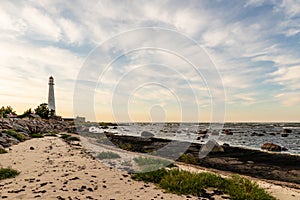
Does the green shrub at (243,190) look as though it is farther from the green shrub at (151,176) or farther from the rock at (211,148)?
the rock at (211,148)

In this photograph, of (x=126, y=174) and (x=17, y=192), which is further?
(x=126, y=174)

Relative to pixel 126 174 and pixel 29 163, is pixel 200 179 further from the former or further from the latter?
pixel 29 163

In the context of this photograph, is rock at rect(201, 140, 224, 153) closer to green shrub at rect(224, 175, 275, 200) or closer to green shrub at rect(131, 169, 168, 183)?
green shrub at rect(131, 169, 168, 183)

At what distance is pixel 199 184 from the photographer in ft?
35.4

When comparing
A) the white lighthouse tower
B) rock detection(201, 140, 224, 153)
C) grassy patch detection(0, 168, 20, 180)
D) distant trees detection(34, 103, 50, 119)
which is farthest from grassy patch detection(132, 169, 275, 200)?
the white lighthouse tower

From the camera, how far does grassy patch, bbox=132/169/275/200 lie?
31.3 feet

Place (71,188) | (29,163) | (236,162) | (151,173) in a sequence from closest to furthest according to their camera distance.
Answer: (71,188) → (151,173) → (29,163) → (236,162)

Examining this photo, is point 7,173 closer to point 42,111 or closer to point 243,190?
point 243,190

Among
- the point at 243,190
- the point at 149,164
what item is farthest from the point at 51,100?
the point at 243,190

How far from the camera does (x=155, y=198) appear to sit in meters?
9.16

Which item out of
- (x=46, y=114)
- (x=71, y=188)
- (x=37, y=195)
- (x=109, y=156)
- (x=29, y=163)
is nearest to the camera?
(x=37, y=195)

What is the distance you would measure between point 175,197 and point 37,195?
5306mm

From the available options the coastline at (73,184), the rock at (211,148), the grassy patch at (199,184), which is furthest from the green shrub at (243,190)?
the rock at (211,148)

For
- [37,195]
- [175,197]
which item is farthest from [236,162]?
[37,195]
